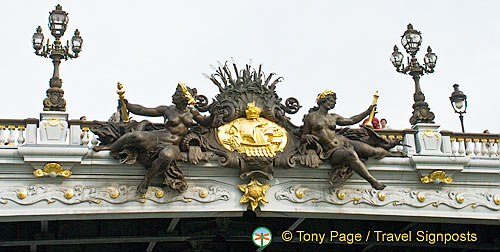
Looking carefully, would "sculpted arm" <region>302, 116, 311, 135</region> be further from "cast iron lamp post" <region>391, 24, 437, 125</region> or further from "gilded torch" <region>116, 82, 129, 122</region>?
"gilded torch" <region>116, 82, 129, 122</region>

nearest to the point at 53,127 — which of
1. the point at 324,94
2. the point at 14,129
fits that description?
the point at 14,129

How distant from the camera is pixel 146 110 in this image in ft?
62.0

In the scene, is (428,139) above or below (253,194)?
above

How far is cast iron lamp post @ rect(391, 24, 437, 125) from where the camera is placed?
68.7 ft

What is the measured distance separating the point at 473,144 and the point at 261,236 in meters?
6.45

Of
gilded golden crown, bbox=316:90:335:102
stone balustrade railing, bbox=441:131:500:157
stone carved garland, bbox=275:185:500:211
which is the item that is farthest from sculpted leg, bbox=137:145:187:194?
stone balustrade railing, bbox=441:131:500:157

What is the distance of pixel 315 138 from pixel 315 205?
170 cm

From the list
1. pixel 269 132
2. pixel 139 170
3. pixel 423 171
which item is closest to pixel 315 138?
pixel 269 132

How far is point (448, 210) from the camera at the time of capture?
65.8ft

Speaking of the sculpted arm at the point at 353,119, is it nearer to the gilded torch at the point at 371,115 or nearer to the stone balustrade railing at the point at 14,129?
the gilded torch at the point at 371,115

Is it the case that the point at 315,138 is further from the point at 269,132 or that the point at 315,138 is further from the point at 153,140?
the point at 153,140

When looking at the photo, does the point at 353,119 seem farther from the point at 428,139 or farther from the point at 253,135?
the point at 253,135

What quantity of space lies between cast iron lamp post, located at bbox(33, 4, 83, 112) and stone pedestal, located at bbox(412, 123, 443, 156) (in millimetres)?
9133

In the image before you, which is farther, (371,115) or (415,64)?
(415,64)
